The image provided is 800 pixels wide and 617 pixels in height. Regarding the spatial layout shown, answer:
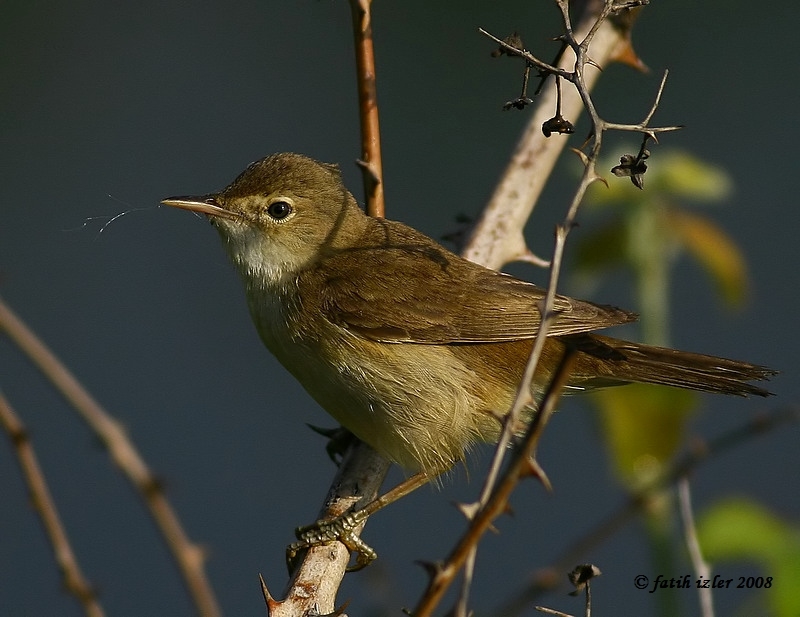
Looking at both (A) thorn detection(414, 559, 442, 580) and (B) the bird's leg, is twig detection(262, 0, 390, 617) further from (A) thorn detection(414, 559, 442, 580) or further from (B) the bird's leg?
(A) thorn detection(414, 559, 442, 580)

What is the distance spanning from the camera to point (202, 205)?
3199 mm

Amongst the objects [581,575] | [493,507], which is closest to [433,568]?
[493,507]

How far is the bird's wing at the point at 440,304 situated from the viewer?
3.05 metres

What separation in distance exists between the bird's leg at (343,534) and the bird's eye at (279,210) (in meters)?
0.97

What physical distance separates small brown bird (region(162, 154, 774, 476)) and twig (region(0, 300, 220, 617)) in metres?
1.39

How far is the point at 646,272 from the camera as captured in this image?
2.80 meters

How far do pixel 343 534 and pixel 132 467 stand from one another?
51.0 inches

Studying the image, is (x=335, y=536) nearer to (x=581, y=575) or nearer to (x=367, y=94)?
(x=581, y=575)

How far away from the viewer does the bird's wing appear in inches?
120

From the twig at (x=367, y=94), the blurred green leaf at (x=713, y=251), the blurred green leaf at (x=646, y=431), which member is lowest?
the blurred green leaf at (x=646, y=431)

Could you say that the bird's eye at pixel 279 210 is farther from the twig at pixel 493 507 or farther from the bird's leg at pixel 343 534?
the twig at pixel 493 507

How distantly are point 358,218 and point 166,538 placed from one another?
2014 mm

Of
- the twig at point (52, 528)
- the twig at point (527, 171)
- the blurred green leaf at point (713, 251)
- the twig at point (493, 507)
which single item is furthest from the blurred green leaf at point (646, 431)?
the twig at point (52, 528)

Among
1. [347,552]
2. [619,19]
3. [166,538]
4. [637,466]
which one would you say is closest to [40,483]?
[166,538]
